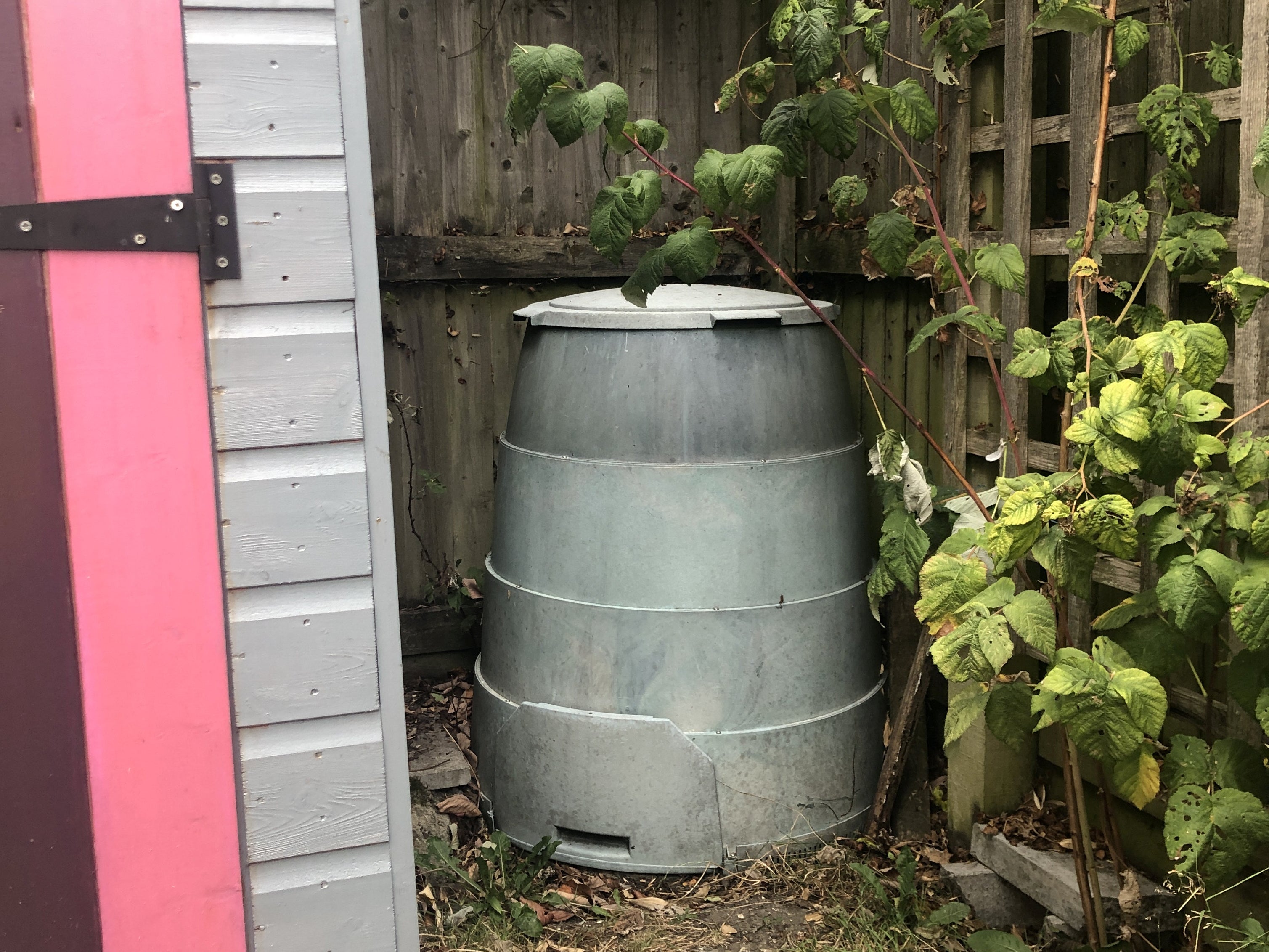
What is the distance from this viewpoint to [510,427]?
2.92 metres

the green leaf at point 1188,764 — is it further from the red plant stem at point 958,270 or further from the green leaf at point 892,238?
the green leaf at point 892,238

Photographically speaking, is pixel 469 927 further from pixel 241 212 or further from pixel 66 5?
pixel 66 5

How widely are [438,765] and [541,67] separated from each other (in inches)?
70.1

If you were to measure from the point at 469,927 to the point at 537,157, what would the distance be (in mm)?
2172

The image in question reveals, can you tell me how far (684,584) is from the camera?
2635mm

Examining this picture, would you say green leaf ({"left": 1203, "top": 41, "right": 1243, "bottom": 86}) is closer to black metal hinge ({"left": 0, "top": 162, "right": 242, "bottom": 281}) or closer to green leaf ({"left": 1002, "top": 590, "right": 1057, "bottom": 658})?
green leaf ({"left": 1002, "top": 590, "right": 1057, "bottom": 658})

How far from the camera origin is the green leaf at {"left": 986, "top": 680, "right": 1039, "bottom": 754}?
6.44 feet

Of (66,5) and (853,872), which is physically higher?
(66,5)

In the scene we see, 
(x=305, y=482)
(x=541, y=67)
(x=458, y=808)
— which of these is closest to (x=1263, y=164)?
(x=541, y=67)

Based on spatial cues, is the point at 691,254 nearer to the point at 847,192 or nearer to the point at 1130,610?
the point at 847,192

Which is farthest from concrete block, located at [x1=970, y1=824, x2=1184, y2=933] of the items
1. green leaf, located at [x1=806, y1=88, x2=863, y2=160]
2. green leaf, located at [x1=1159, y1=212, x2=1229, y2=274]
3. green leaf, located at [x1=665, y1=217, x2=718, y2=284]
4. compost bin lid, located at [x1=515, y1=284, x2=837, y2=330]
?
green leaf, located at [x1=806, y1=88, x2=863, y2=160]

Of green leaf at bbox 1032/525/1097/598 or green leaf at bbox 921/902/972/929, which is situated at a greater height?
green leaf at bbox 1032/525/1097/598

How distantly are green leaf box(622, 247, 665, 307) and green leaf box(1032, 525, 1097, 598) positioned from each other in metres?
0.92

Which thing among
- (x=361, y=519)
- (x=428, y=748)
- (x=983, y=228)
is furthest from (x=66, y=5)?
(x=428, y=748)
